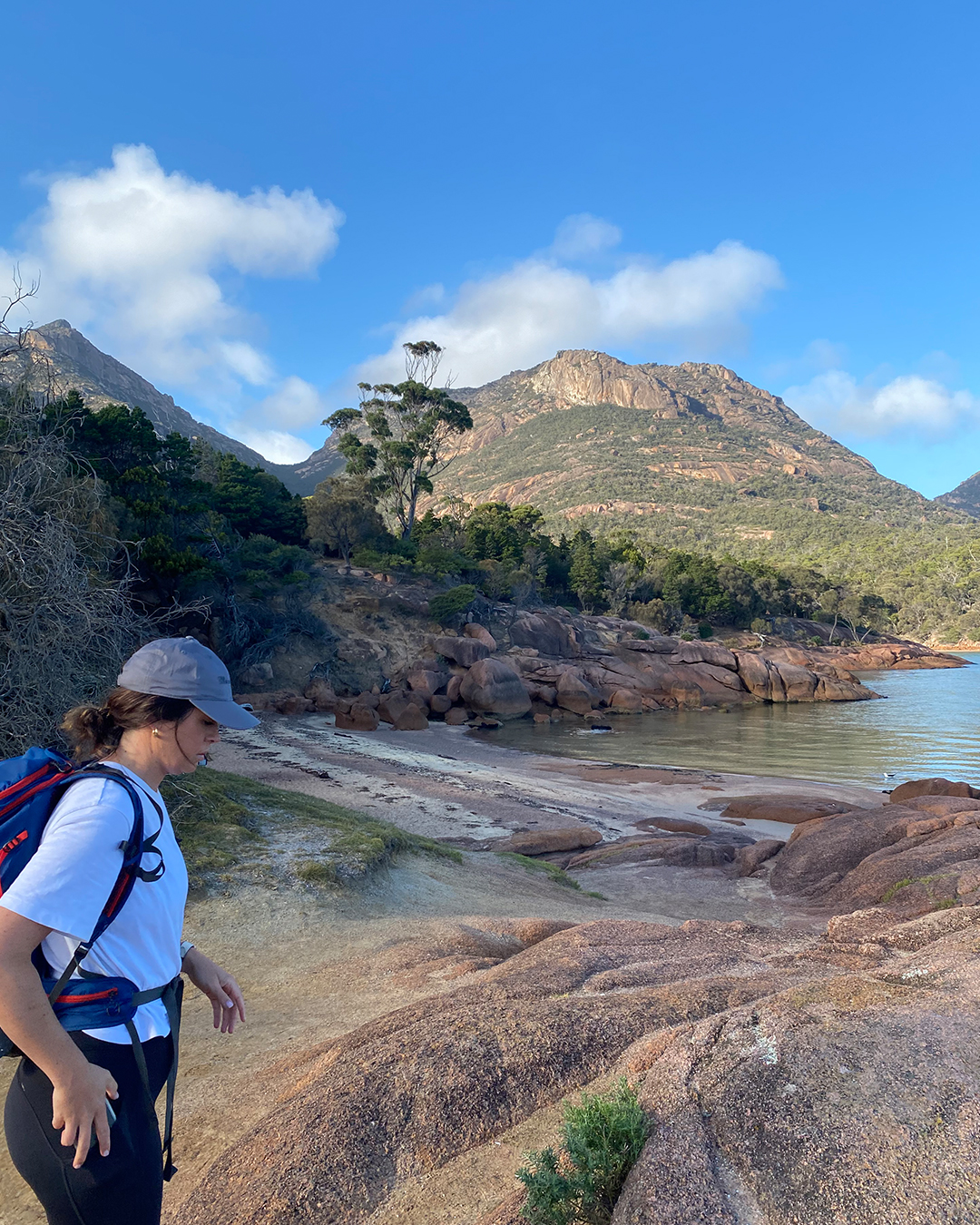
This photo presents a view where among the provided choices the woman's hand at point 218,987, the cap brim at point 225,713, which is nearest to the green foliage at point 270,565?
the woman's hand at point 218,987

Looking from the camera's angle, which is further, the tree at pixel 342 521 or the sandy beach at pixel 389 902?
the tree at pixel 342 521

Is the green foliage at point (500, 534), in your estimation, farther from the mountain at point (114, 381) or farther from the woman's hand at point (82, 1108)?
the woman's hand at point (82, 1108)

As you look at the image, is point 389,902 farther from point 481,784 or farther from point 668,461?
point 668,461

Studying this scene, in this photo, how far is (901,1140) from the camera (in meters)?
2.20

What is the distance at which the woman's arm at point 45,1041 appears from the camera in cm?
150

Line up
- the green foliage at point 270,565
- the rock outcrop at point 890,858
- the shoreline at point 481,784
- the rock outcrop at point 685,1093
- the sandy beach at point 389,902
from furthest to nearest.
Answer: the green foliage at point 270,565 → the shoreline at point 481,784 → the rock outcrop at point 890,858 → the sandy beach at point 389,902 → the rock outcrop at point 685,1093

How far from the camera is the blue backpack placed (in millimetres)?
1598

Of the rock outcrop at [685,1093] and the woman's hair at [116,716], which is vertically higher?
the woman's hair at [116,716]

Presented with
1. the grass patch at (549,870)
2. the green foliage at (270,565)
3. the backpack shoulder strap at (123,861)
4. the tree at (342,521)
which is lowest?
the grass patch at (549,870)

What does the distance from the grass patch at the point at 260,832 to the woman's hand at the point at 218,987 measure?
4978 millimetres

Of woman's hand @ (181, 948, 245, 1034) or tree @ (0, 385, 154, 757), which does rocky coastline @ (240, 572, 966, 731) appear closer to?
tree @ (0, 385, 154, 757)

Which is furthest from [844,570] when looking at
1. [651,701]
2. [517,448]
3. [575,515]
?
[517,448]

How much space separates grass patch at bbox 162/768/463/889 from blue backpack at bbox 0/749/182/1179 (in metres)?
5.58

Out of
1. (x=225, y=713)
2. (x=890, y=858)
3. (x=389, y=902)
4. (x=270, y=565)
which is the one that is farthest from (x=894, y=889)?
(x=270, y=565)
